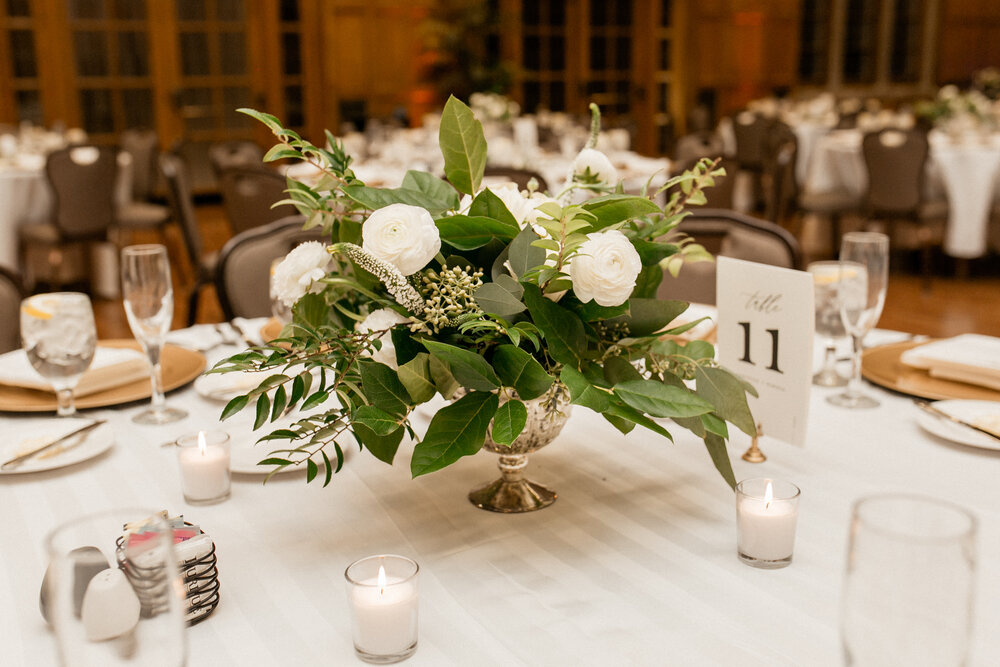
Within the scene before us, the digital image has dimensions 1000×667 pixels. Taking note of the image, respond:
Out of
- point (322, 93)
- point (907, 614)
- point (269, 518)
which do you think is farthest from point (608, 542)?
point (322, 93)

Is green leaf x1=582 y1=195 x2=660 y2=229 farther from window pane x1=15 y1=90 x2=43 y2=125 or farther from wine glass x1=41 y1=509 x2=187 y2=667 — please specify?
window pane x1=15 y1=90 x2=43 y2=125

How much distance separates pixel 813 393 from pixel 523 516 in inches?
24.8

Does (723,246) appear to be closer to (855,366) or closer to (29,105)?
(855,366)

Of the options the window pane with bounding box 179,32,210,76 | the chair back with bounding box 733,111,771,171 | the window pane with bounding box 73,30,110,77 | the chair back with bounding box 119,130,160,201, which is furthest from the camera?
the window pane with bounding box 179,32,210,76

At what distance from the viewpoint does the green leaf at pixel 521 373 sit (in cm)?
92

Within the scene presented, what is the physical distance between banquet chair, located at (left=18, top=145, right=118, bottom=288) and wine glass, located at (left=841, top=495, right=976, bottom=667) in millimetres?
5366

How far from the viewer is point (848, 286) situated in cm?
140

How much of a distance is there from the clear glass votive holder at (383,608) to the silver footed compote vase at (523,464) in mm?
259

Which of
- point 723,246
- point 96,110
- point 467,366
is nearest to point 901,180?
point 723,246

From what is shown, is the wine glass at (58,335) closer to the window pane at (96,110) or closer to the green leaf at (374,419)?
the green leaf at (374,419)

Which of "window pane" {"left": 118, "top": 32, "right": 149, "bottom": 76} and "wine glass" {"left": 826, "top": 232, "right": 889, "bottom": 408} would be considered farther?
"window pane" {"left": 118, "top": 32, "right": 149, "bottom": 76}

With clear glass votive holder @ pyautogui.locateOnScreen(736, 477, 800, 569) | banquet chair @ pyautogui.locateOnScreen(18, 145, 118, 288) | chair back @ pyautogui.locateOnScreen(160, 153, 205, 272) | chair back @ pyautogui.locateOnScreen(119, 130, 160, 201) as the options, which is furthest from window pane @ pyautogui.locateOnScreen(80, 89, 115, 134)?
clear glass votive holder @ pyautogui.locateOnScreen(736, 477, 800, 569)

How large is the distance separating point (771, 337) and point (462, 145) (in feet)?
1.59

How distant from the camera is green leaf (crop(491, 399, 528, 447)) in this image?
35.2 inches
